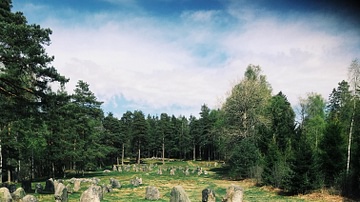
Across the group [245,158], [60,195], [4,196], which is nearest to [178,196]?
[60,195]

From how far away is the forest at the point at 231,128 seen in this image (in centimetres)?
1484

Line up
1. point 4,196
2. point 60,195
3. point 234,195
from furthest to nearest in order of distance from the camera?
1. point 60,195
2. point 4,196
3. point 234,195

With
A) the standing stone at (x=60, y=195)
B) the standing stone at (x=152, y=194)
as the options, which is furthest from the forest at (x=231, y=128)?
the standing stone at (x=152, y=194)

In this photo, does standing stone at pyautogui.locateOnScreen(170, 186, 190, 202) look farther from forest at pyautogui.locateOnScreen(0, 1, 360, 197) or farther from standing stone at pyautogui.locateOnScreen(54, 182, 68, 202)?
forest at pyautogui.locateOnScreen(0, 1, 360, 197)

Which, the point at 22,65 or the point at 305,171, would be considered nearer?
the point at 22,65

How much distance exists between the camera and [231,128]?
1342 inches

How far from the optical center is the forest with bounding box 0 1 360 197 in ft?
48.7

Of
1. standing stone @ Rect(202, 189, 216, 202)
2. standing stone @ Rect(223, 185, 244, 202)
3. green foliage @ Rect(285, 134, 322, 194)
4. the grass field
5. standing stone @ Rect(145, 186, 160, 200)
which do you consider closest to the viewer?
standing stone @ Rect(223, 185, 244, 202)

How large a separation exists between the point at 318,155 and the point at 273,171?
3.94 metres

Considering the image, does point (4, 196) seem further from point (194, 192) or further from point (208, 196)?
point (194, 192)

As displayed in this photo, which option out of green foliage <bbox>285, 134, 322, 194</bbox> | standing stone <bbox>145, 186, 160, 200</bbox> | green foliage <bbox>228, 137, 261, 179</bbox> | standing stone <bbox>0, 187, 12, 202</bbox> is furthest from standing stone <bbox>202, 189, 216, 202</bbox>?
green foliage <bbox>228, 137, 261, 179</bbox>

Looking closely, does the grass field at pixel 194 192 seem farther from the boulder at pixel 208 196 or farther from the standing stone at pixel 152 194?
the boulder at pixel 208 196

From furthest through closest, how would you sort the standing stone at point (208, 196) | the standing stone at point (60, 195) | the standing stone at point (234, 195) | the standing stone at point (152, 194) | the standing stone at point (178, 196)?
the standing stone at point (152, 194) → the standing stone at point (60, 195) → the standing stone at point (208, 196) → the standing stone at point (234, 195) → the standing stone at point (178, 196)

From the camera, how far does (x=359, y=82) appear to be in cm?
1861
